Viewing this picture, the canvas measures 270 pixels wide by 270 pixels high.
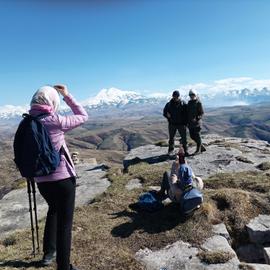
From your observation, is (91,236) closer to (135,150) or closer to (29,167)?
(29,167)

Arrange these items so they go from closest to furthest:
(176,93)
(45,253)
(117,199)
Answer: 1. (45,253)
2. (117,199)
3. (176,93)

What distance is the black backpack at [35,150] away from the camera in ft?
25.8

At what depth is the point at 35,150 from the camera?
7.86 metres

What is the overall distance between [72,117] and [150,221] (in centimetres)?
572

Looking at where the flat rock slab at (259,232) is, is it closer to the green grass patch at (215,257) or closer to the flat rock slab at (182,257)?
the flat rock slab at (182,257)

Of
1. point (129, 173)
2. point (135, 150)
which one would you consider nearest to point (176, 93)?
point (129, 173)

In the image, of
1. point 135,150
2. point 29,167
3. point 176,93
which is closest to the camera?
point 29,167

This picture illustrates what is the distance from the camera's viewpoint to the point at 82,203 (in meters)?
16.6

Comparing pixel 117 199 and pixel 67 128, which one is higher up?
pixel 67 128

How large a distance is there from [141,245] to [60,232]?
3.48 metres

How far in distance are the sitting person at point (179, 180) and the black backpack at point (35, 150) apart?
5.90m

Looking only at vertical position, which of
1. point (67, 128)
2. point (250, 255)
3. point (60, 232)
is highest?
point (67, 128)

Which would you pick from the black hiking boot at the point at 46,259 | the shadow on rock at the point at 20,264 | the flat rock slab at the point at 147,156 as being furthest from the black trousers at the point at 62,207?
the flat rock slab at the point at 147,156

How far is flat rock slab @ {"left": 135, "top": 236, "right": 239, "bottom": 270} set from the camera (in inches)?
376
